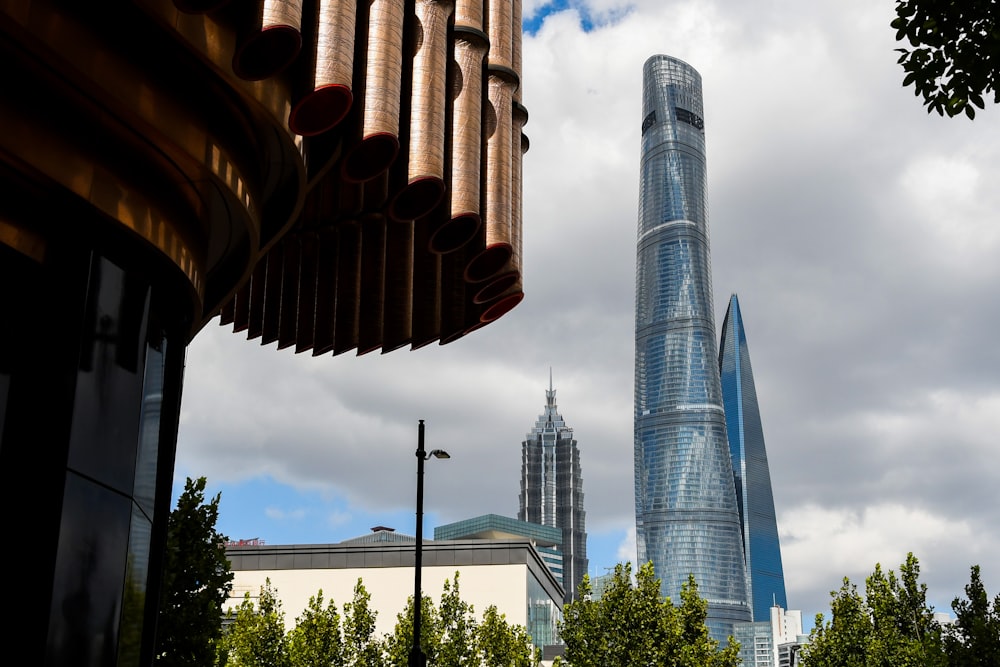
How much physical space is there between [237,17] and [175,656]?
1616 cm

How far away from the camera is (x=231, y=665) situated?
4178 cm

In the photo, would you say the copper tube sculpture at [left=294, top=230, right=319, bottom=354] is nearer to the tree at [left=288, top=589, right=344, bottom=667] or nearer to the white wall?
the tree at [left=288, top=589, right=344, bottom=667]

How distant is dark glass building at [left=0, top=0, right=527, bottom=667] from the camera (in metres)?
Result: 10.6

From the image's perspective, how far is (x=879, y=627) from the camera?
40125 millimetres

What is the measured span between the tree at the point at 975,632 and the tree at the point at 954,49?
26.8m

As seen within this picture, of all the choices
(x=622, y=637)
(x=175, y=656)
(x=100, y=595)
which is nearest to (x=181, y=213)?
(x=100, y=595)

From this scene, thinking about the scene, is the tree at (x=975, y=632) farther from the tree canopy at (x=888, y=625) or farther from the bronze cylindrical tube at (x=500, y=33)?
the bronze cylindrical tube at (x=500, y=33)

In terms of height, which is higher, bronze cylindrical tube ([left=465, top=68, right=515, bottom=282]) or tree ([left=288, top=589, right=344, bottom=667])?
bronze cylindrical tube ([left=465, top=68, right=515, bottom=282])

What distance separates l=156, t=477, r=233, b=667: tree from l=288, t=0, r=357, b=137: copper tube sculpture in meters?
13.0

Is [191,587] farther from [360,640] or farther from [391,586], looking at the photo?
[391,586]

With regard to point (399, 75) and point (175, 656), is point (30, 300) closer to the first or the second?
point (399, 75)

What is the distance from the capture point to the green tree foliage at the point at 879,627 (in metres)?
39.3

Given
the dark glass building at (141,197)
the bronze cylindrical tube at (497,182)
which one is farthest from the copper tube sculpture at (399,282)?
the dark glass building at (141,197)

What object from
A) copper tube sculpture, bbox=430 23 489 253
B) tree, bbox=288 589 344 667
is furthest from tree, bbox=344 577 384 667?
copper tube sculpture, bbox=430 23 489 253
